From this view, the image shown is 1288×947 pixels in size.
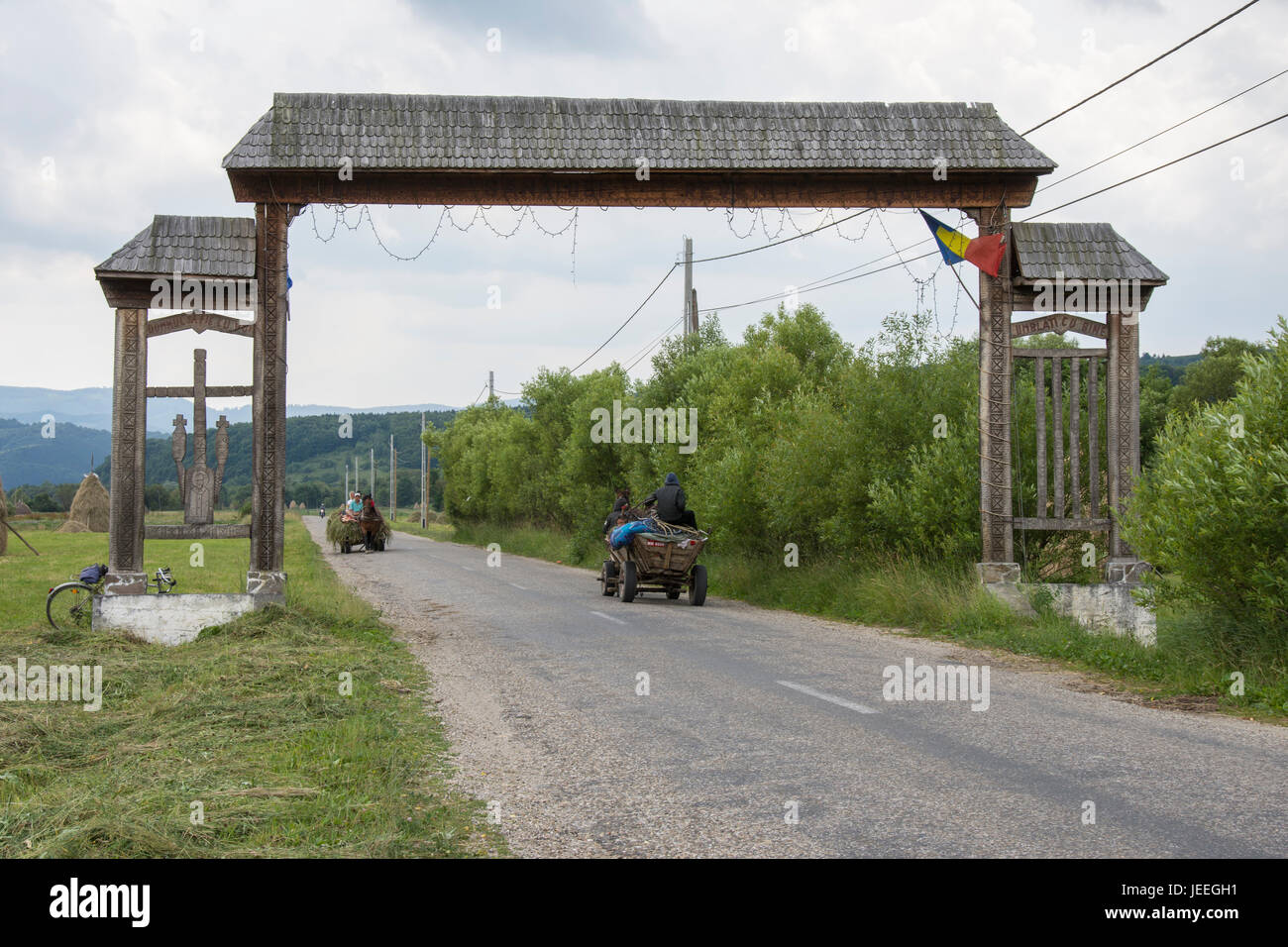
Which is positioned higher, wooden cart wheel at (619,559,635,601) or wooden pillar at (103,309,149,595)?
wooden pillar at (103,309,149,595)

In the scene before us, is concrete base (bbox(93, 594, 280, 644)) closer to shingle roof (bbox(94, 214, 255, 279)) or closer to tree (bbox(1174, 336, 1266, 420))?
shingle roof (bbox(94, 214, 255, 279))

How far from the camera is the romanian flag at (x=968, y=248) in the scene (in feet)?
47.6

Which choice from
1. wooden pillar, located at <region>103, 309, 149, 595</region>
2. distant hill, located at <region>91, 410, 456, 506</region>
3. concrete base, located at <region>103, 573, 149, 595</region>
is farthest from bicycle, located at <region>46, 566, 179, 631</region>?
distant hill, located at <region>91, 410, 456, 506</region>

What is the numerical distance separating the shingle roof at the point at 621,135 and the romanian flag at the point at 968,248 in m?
0.84

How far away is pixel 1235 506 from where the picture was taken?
970cm

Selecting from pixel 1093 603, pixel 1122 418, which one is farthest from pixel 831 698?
pixel 1122 418

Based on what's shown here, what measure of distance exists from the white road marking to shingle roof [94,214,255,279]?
8338 millimetres

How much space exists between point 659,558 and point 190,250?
9188 millimetres

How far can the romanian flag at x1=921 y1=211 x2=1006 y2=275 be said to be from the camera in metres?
14.5

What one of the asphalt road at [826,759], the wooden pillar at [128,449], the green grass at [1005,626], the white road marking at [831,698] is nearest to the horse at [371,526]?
the green grass at [1005,626]

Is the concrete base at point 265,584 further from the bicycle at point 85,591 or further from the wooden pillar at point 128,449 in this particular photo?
the wooden pillar at point 128,449

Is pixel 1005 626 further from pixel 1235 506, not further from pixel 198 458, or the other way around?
pixel 198 458

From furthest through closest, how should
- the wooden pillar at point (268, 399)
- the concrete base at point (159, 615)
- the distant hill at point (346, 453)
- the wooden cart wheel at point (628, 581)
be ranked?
the distant hill at point (346, 453)
the wooden cart wheel at point (628, 581)
the wooden pillar at point (268, 399)
the concrete base at point (159, 615)
